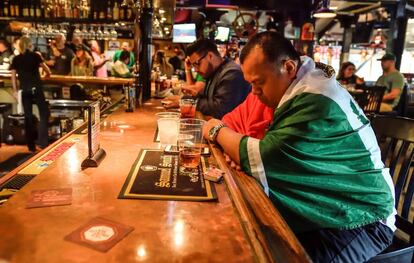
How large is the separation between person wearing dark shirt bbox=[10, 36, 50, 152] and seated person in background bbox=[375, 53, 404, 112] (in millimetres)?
5656

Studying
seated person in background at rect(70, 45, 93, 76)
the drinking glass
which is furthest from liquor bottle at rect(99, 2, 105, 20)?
the drinking glass

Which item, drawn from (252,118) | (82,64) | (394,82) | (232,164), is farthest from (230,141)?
(82,64)

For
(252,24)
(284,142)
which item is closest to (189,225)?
(284,142)

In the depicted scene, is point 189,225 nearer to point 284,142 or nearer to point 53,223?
point 53,223

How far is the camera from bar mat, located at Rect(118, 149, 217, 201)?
3.75ft

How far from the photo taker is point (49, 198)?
1.09 m

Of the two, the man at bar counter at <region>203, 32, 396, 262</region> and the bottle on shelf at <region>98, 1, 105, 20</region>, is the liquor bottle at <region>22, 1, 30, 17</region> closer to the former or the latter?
the bottle on shelf at <region>98, 1, 105, 20</region>

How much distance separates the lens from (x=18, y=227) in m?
0.90

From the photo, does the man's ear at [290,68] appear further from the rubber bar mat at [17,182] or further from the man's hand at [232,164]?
the rubber bar mat at [17,182]

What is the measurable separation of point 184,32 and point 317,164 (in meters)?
8.00

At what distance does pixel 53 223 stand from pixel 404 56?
896cm

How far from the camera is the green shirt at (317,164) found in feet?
4.50

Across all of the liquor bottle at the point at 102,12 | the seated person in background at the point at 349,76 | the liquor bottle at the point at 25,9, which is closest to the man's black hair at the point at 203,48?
the liquor bottle at the point at 102,12

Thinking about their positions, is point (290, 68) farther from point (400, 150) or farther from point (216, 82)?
point (216, 82)
